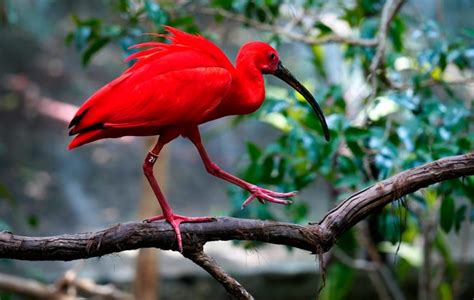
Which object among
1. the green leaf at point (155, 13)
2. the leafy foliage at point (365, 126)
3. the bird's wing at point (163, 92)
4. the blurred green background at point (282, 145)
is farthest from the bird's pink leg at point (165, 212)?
the green leaf at point (155, 13)

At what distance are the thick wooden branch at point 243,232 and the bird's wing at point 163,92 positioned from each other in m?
0.28

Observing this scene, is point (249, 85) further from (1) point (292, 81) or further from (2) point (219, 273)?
(2) point (219, 273)

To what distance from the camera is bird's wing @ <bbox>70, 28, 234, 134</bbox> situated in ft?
6.34

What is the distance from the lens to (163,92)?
1.99m

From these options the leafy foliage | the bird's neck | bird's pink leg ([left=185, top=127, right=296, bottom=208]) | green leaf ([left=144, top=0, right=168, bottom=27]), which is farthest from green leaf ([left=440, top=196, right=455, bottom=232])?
green leaf ([left=144, top=0, right=168, bottom=27])

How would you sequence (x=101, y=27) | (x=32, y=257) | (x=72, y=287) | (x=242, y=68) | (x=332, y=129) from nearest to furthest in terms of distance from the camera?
(x=32, y=257) < (x=242, y=68) < (x=332, y=129) < (x=101, y=27) < (x=72, y=287)

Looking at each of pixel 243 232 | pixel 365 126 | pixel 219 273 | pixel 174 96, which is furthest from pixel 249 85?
pixel 365 126

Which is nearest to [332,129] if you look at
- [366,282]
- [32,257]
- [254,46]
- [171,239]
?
[254,46]

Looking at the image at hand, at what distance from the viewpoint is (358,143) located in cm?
296

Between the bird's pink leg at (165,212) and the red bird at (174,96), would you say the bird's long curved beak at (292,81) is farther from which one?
the bird's pink leg at (165,212)

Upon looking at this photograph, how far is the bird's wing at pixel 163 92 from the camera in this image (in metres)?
1.93

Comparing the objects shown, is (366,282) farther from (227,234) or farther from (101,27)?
(227,234)

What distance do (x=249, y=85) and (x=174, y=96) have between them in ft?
0.69

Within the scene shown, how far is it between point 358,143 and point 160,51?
1.14 meters
